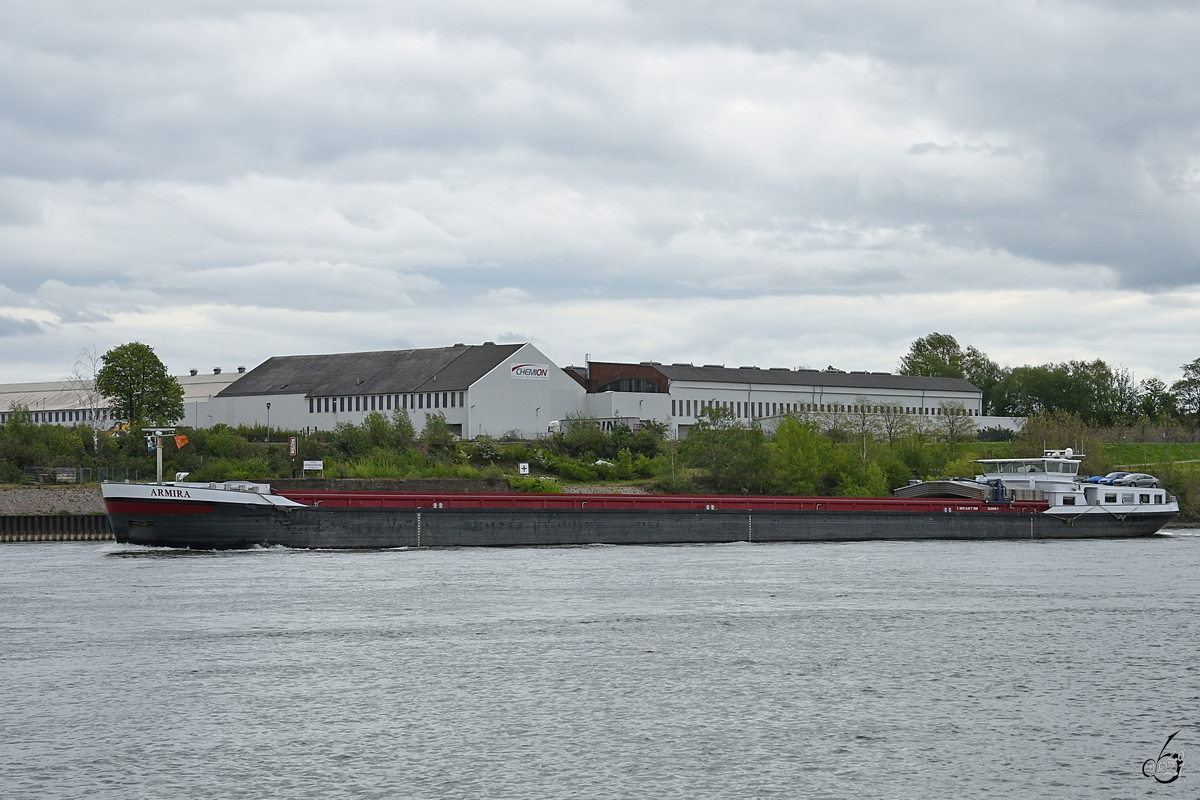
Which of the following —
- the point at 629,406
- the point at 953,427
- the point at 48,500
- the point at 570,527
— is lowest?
the point at 570,527

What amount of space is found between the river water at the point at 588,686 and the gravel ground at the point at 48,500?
2914 centimetres

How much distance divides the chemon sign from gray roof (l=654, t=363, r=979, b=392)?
12041 millimetres

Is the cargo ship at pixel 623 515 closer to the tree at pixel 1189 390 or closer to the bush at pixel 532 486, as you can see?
the bush at pixel 532 486

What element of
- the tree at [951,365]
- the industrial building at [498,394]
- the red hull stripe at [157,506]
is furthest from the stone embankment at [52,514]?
the tree at [951,365]

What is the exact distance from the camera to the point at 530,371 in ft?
323

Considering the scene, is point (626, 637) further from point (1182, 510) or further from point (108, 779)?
point (1182, 510)

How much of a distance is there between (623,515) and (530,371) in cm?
4586

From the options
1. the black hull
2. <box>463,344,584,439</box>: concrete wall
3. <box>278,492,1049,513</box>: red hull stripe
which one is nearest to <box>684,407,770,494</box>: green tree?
<box>463,344,584,439</box>: concrete wall

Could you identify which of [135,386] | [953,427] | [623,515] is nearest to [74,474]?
[135,386]

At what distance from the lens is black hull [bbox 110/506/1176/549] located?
45344 mm

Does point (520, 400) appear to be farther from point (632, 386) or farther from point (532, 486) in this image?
point (532, 486)

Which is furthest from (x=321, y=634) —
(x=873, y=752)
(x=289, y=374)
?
(x=289, y=374)

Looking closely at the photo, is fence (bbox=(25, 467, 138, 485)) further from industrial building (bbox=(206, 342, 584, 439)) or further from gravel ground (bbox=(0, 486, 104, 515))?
industrial building (bbox=(206, 342, 584, 439))

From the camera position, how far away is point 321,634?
25.6m
